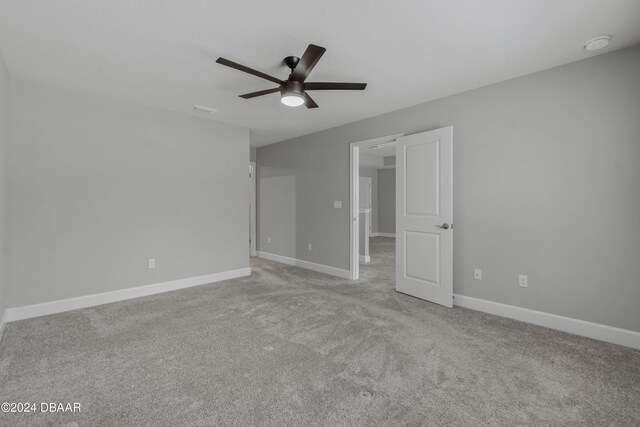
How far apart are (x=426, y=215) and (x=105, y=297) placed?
4.11 metres

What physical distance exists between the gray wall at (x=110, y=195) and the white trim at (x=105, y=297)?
0.23ft

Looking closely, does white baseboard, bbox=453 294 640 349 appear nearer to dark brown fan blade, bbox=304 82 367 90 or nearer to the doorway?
the doorway

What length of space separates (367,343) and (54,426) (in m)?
2.09

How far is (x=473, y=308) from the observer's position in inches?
128

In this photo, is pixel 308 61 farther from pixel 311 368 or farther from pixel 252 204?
pixel 252 204

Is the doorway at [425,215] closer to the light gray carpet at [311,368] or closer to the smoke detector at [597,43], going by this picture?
Result: the light gray carpet at [311,368]

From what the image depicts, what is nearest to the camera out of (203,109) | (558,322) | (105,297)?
(558,322)

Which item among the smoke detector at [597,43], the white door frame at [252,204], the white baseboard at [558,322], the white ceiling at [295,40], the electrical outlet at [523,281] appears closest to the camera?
the white ceiling at [295,40]

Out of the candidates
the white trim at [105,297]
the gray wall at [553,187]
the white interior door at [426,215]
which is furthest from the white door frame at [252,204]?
the gray wall at [553,187]

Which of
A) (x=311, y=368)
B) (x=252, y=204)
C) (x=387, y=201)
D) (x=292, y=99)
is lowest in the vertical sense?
(x=311, y=368)

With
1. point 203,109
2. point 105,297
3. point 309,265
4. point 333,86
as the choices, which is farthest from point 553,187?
point 105,297

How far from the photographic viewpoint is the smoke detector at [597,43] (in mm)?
2258

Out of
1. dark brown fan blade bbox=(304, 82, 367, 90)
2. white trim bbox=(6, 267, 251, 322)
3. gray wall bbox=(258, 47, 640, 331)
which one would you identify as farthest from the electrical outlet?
white trim bbox=(6, 267, 251, 322)

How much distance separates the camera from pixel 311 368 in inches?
82.4
